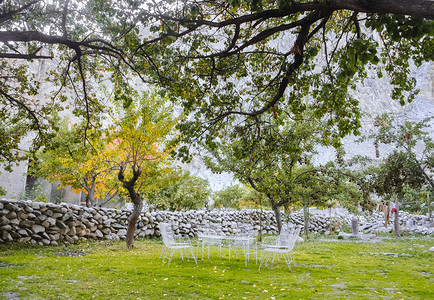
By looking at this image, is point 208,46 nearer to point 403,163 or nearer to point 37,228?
point 37,228

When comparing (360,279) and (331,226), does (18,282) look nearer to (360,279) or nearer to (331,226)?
(360,279)

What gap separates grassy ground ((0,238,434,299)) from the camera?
4449 mm

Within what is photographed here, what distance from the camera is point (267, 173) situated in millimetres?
9359

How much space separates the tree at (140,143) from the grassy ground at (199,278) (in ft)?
6.64

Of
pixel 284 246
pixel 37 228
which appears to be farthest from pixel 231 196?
pixel 284 246

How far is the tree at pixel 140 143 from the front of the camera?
30.8ft

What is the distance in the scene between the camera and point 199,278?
5.59m

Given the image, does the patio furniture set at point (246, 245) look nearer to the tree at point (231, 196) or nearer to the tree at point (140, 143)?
the tree at point (140, 143)

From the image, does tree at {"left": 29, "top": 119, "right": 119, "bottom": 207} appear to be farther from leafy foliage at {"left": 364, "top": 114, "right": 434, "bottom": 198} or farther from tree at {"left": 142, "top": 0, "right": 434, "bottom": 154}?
leafy foliage at {"left": 364, "top": 114, "right": 434, "bottom": 198}

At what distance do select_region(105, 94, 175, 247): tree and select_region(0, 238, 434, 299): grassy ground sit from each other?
202 centimetres

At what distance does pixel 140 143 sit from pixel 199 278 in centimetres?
522

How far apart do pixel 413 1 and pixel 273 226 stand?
17.5 m

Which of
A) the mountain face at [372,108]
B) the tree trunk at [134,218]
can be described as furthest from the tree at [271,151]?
the mountain face at [372,108]

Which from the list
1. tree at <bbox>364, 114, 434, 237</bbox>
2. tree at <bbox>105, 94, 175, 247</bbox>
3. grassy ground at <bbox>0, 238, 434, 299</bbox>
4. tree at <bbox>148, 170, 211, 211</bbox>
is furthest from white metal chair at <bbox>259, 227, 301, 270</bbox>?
tree at <bbox>148, 170, 211, 211</bbox>
